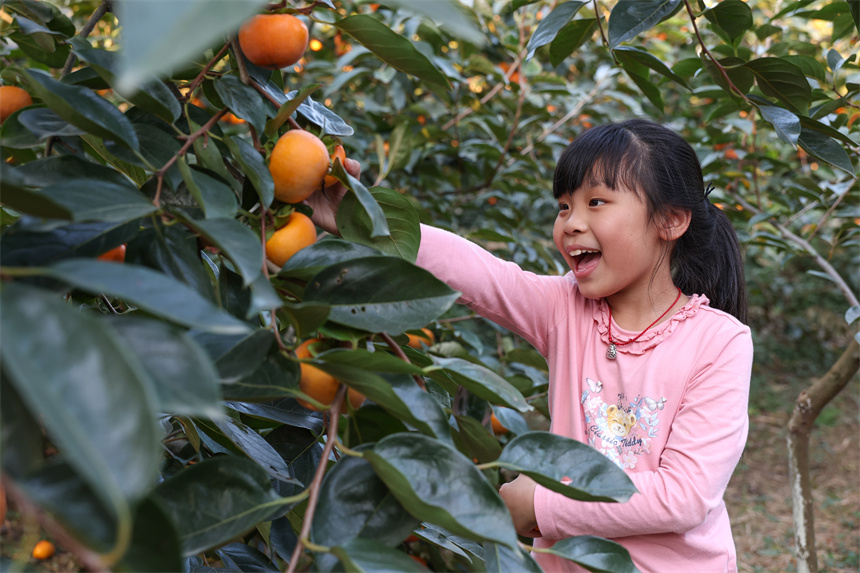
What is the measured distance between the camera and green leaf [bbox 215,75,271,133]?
0.63m

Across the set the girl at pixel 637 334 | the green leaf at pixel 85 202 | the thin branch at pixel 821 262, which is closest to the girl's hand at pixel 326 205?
the girl at pixel 637 334

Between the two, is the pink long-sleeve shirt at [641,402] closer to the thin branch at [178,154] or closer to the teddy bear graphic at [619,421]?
the teddy bear graphic at [619,421]

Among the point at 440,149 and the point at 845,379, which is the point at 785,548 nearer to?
the point at 845,379

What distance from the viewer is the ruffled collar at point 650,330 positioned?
1072mm

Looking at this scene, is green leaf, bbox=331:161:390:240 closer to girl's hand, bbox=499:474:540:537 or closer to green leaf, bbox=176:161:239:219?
green leaf, bbox=176:161:239:219

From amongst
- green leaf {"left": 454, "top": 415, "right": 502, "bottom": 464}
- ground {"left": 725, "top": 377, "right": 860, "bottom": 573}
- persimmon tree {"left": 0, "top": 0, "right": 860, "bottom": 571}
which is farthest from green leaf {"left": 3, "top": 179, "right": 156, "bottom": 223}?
ground {"left": 725, "top": 377, "right": 860, "bottom": 573}

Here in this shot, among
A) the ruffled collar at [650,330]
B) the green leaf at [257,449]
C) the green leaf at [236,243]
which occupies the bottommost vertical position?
the green leaf at [257,449]

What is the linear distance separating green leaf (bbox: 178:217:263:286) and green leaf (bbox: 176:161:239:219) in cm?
3

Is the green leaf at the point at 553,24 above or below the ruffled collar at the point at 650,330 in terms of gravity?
above

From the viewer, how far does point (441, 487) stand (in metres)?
0.47

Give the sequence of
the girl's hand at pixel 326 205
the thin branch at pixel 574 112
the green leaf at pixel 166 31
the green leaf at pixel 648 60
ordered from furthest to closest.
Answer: the thin branch at pixel 574 112, the green leaf at pixel 648 60, the girl's hand at pixel 326 205, the green leaf at pixel 166 31

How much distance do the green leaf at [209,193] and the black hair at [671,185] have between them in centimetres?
68

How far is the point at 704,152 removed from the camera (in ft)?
6.32

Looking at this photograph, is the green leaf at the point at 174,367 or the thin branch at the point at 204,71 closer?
the green leaf at the point at 174,367
